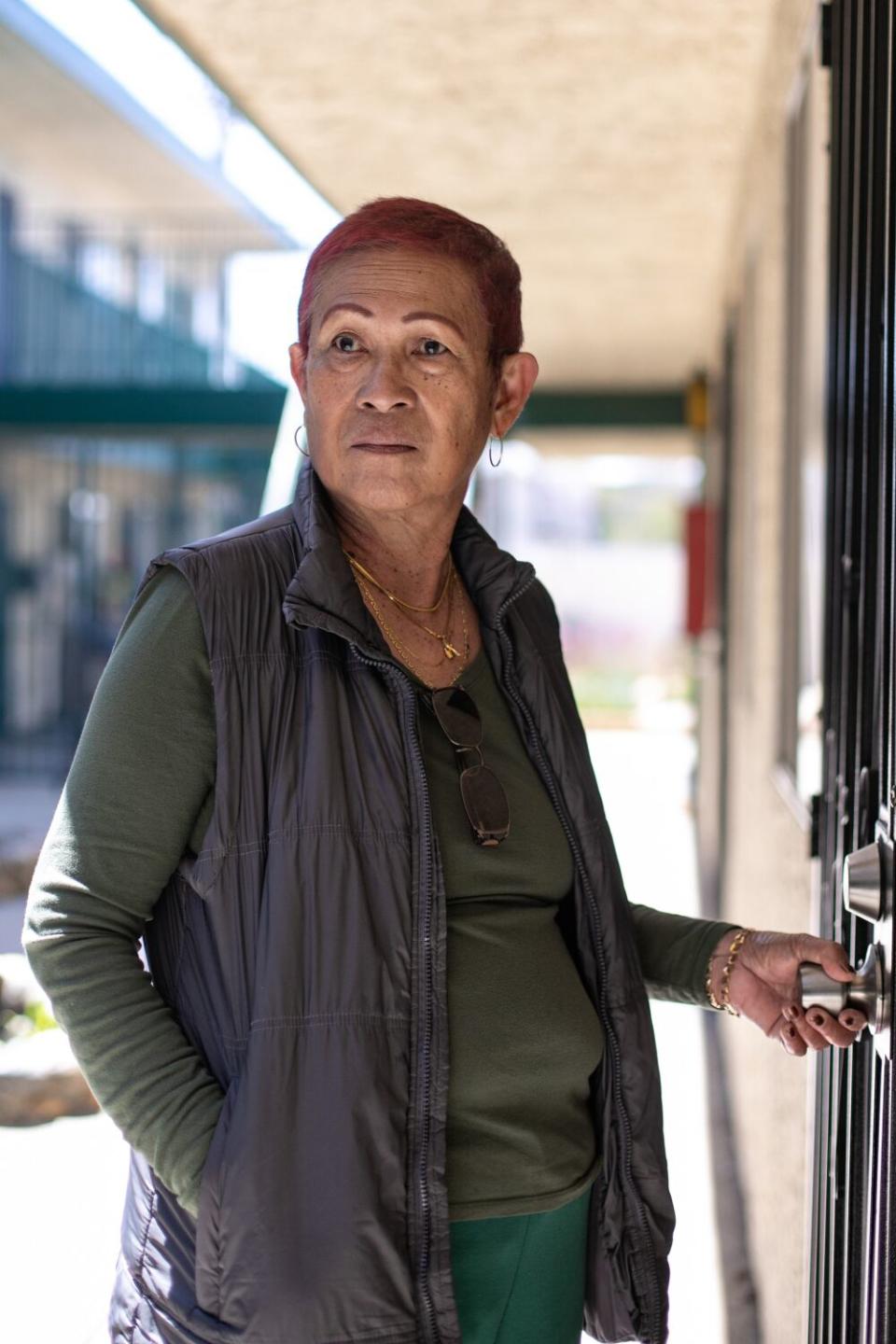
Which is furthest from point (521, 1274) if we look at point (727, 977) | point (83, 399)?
point (83, 399)

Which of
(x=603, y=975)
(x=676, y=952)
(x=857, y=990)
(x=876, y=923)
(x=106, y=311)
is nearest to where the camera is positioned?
(x=876, y=923)

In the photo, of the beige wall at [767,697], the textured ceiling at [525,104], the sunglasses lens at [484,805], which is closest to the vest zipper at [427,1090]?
the sunglasses lens at [484,805]

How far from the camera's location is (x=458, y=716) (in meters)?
1.64

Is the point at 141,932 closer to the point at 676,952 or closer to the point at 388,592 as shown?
the point at 388,592

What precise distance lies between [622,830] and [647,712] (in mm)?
10136

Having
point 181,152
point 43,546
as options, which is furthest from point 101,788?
point 181,152

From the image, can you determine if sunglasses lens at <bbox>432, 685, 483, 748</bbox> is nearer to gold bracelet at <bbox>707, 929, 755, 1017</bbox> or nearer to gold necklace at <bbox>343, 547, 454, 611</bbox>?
gold necklace at <bbox>343, 547, 454, 611</bbox>

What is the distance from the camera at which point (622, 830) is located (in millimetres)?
10867

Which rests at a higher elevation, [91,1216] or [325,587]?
[325,587]

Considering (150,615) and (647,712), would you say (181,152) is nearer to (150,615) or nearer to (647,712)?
(647,712)

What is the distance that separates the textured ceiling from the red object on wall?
72.7 inches

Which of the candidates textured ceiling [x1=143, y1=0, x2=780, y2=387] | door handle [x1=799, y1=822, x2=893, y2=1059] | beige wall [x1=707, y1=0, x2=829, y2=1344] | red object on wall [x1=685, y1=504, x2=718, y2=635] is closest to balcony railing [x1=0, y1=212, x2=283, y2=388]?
red object on wall [x1=685, y1=504, x2=718, y2=635]

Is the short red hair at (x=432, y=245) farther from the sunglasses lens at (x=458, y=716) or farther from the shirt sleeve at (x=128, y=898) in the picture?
the shirt sleeve at (x=128, y=898)

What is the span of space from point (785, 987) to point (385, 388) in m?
0.83
